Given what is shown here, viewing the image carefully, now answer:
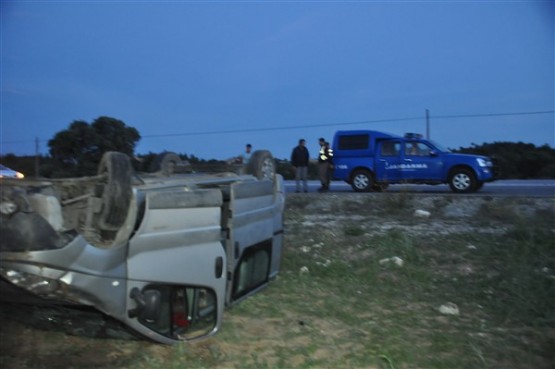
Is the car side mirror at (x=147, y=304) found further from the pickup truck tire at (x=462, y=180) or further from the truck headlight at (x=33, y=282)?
the pickup truck tire at (x=462, y=180)

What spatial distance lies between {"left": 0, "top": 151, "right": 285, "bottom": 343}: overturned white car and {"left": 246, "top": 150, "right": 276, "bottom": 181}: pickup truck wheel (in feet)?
2.96

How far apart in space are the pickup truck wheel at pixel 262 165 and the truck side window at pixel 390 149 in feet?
44.9

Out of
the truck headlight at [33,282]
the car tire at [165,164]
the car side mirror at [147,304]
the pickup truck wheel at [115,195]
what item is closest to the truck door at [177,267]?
the car side mirror at [147,304]

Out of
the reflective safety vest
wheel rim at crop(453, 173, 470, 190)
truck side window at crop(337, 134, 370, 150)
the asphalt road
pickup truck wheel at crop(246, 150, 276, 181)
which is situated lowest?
the asphalt road

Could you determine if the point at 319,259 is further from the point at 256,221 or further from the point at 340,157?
the point at 340,157

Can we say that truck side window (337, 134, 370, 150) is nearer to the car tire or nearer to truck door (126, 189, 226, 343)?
the car tire

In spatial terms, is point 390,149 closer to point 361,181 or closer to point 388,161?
point 388,161

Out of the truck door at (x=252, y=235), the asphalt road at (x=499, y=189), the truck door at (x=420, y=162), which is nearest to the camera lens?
the truck door at (x=252, y=235)

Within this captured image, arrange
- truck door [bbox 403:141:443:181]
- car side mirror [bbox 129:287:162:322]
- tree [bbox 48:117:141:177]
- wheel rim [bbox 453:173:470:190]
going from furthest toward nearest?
truck door [bbox 403:141:443:181]
wheel rim [bbox 453:173:470:190]
tree [bbox 48:117:141:177]
car side mirror [bbox 129:287:162:322]

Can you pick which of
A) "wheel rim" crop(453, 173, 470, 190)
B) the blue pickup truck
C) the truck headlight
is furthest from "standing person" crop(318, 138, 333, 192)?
the truck headlight

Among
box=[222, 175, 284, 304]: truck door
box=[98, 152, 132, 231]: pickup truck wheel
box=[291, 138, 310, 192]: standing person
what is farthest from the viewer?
box=[291, 138, 310, 192]: standing person

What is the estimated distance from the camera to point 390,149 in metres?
18.6

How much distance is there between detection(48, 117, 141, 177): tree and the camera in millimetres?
5953

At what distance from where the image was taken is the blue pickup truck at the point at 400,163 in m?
17.3
